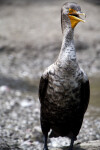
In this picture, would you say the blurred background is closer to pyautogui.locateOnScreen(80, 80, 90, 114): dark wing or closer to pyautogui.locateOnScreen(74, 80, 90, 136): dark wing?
pyautogui.locateOnScreen(74, 80, 90, 136): dark wing

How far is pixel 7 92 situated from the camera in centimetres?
757

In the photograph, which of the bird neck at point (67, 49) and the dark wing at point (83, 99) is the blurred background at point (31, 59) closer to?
the dark wing at point (83, 99)

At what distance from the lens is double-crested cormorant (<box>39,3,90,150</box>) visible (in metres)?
3.74

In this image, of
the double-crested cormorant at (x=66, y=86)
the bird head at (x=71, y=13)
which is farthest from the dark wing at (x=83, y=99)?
the bird head at (x=71, y=13)

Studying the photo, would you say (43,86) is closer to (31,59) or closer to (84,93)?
(84,93)

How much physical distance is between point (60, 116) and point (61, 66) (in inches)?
27.0

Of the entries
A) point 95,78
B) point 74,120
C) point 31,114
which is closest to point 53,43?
point 95,78

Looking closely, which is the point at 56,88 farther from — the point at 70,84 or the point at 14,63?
the point at 14,63

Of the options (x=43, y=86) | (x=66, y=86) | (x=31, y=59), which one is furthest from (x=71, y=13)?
(x=31, y=59)

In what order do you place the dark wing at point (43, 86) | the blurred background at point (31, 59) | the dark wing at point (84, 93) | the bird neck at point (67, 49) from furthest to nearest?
the blurred background at point (31, 59) < the dark wing at point (43, 86) < the dark wing at point (84, 93) < the bird neck at point (67, 49)

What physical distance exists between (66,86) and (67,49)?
46 cm

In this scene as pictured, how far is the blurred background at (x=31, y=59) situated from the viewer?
5.69 m

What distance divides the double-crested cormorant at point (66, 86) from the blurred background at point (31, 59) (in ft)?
2.85

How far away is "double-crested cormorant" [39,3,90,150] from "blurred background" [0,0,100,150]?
868 mm
